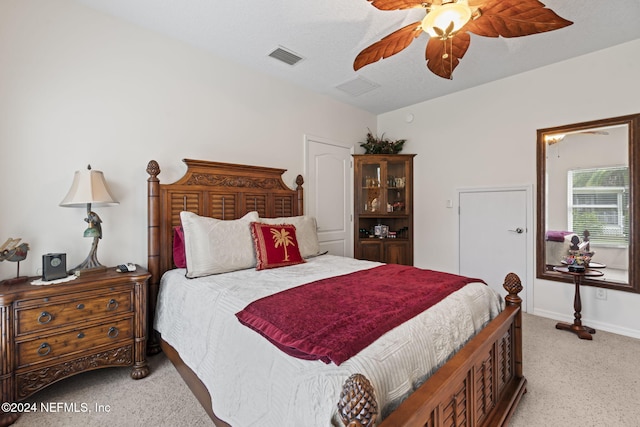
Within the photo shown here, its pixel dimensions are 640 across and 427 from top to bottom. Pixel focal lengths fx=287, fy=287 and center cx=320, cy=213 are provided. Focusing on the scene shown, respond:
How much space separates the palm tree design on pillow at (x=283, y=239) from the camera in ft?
8.70

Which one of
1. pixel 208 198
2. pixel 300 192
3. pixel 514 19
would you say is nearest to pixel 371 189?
pixel 300 192

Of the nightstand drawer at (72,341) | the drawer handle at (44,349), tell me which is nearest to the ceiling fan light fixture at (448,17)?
the nightstand drawer at (72,341)

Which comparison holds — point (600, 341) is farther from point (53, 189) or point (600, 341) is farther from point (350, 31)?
point (53, 189)

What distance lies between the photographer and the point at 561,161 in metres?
3.30

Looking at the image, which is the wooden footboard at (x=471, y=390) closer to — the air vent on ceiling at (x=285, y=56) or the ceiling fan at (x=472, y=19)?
the ceiling fan at (x=472, y=19)

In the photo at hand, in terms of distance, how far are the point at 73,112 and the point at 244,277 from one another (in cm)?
190

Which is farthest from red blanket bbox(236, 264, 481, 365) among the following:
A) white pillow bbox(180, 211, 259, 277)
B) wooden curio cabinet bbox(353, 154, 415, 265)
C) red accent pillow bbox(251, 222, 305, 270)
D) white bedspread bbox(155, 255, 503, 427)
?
wooden curio cabinet bbox(353, 154, 415, 265)

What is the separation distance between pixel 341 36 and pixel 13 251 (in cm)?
303

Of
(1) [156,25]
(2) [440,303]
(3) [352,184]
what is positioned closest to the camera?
(2) [440,303]

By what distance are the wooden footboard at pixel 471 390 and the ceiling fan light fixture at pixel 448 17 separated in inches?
63.3

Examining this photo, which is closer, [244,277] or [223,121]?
[244,277]

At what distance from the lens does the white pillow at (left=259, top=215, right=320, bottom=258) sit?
119 inches

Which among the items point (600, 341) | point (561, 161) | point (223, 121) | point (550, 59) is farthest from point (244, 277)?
point (550, 59)

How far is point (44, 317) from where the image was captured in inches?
71.2
